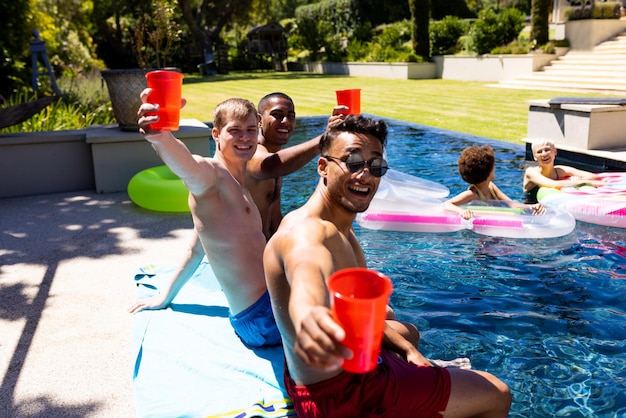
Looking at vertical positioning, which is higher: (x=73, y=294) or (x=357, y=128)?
(x=357, y=128)

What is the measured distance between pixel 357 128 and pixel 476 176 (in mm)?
4702

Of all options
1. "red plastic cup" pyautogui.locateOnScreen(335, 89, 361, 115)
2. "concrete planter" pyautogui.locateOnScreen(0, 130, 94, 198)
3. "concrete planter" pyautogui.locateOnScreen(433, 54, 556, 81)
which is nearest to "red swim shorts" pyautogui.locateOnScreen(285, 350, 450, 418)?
"red plastic cup" pyautogui.locateOnScreen(335, 89, 361, 115)

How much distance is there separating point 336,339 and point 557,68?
80.7 feet

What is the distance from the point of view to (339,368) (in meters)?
2.45

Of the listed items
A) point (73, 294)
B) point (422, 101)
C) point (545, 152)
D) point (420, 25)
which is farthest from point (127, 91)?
point (420, 25)

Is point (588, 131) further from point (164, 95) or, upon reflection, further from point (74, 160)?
point (164, 95)

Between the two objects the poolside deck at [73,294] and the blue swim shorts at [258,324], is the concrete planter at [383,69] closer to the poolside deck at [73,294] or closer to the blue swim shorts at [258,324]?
the poolside deck at [73,294]

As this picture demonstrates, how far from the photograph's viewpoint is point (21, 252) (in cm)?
594

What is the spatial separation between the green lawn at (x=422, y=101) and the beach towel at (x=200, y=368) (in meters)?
9.45

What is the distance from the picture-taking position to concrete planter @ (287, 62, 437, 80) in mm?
29078

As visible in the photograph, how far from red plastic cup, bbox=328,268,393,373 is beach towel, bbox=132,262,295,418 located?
1.65m

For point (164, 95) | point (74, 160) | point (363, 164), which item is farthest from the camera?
point (74, 160)

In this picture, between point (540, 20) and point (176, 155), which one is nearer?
point (176, 155)

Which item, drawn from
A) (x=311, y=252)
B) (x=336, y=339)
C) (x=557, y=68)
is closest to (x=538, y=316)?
(x=311, y=252)
